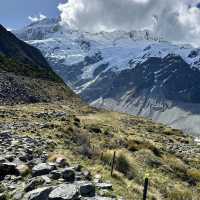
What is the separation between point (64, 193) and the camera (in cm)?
1421

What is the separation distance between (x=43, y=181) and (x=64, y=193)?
5.57ft

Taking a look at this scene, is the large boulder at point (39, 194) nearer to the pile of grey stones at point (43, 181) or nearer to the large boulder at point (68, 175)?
the pile of grey stones at point (43, 181)

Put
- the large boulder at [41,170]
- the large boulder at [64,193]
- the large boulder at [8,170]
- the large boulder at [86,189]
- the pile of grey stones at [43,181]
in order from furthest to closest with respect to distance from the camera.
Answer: the large boulder at [8,170]
the large boulder at [41,170]
the large boulder at [86,189]
the pile of grey stones at [43,181]
the large boulder at [64,193]

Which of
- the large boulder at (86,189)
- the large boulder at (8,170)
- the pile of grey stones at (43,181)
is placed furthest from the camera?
the large boulder at (8,170)

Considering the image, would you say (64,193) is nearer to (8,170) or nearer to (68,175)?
(68,175)

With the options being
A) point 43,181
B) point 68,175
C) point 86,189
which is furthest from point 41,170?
point 86,189

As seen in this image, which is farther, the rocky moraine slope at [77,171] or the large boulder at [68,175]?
the large boulder at [68,175]

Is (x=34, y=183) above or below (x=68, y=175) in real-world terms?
below

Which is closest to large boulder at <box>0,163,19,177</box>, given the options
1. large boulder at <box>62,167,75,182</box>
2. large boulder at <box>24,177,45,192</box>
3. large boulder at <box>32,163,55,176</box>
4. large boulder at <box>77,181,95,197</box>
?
large boulder at <box>32,163,55,176</box>

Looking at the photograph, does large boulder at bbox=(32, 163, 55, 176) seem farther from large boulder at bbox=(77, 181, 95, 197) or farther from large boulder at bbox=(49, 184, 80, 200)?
large boulder at bbox=(49, 184, 80, 200)

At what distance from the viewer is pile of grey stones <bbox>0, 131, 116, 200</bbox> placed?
14.4m

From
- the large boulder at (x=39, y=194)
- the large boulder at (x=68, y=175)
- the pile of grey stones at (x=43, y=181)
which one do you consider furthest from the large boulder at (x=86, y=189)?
the large boulder at (x=39, y=194)

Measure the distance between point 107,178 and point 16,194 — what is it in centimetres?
526

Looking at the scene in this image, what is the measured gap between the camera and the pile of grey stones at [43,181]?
47.2 feet
